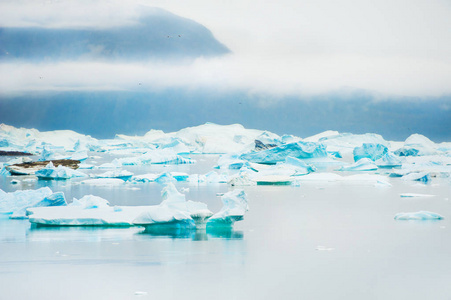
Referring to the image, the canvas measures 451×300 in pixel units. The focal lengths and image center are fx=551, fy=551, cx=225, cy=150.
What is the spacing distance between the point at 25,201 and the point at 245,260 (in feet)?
11.2

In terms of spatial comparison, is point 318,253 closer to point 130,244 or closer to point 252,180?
point 130,244

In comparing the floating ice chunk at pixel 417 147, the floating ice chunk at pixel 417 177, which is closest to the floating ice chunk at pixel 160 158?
the floating ice chunk at pixel 417 177

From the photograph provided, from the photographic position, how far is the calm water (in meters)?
3.28

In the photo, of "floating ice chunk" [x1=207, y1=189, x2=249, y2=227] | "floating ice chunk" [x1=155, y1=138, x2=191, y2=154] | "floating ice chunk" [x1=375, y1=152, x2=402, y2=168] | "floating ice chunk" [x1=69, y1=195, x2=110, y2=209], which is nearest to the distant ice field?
"floating ice chunk" [x1=207, y1=189, x2=249, y2=227]

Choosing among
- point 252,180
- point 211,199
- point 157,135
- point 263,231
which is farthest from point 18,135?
point 263,231

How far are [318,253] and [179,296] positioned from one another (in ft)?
5.05

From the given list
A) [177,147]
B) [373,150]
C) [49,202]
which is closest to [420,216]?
[49,202]

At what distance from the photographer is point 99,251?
4.25 m

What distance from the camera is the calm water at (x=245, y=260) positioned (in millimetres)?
3281

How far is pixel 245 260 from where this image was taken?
13.3ft

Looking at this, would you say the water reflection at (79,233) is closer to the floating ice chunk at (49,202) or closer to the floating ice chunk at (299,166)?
the floating ice chunk at (49,202)

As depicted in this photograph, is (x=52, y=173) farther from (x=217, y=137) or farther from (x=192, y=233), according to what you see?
(x=217, y=137)

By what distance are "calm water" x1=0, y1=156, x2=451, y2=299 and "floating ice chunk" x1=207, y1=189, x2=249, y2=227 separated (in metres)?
0.14

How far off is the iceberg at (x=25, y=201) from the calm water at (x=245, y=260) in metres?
0.20
